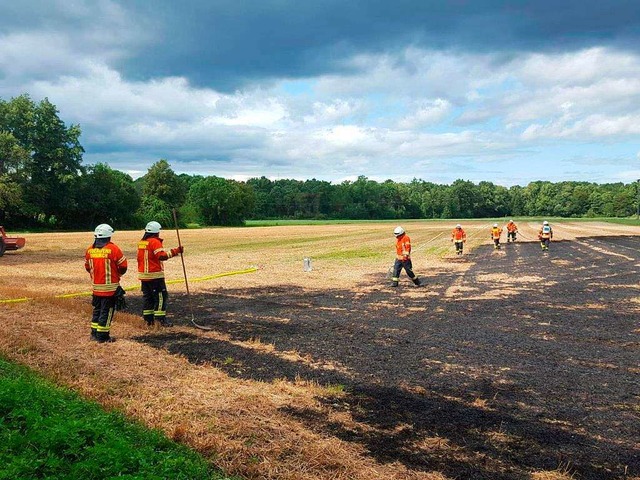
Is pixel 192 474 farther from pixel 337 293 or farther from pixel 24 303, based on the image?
pixel 337 293

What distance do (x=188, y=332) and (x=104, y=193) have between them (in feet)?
234

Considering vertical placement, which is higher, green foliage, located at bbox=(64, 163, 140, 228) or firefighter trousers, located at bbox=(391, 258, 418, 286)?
green foliage, located at bbox=(64, 163, 140, 228)

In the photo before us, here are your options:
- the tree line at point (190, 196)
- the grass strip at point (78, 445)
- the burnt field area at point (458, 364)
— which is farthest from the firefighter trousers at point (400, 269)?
the tree line at point (190, 196)

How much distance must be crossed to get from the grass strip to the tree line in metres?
60.7

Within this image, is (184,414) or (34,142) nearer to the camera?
(184,414)

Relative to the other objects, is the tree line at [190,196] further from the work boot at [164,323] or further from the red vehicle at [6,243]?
the work boot at [164,323]

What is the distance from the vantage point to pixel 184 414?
5.72m

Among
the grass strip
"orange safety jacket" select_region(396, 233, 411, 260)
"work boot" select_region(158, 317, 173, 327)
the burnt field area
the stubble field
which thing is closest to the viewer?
the grass strip

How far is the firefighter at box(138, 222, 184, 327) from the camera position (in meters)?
10.4

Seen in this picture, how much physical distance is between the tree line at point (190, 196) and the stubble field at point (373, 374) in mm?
56326

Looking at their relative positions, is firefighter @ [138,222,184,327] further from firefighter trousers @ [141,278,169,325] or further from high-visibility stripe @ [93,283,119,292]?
high-visibility stripe @ [93,283,119,292]

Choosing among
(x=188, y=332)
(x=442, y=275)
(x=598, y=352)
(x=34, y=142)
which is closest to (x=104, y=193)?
(x=34, y=142)

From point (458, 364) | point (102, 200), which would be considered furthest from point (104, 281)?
point (102, 200)

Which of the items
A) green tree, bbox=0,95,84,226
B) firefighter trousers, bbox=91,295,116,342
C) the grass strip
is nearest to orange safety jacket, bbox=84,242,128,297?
firefighter trousers, bbox=91,295,116,342
